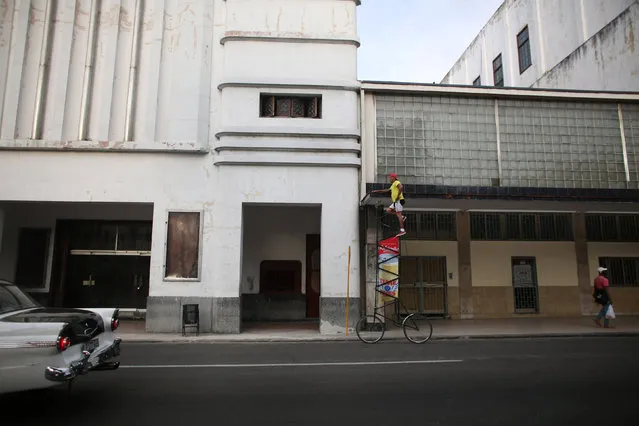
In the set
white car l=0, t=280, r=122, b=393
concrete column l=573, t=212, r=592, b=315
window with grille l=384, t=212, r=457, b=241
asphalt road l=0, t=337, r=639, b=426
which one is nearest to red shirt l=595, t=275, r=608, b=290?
concrete column l=573, t=212, r=592, b=315

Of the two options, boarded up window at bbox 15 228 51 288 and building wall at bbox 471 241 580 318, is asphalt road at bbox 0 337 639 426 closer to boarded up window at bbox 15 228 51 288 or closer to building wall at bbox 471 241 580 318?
building wall at bbox 471 241 580 318

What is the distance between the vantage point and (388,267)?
489 inches

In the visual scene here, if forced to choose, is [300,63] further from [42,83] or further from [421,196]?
[42,83]

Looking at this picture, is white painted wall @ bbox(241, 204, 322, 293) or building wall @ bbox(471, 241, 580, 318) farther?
white painted wall @ bbox(241, 204, 322, 293)

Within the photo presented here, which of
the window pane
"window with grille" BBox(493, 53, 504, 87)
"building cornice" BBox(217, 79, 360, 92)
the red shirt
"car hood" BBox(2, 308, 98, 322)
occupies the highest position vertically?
"window with grille" BBox(493, 53, 504, 87)

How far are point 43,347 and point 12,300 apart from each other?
136 cm

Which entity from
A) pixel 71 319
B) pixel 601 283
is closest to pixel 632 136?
pixel 601 283

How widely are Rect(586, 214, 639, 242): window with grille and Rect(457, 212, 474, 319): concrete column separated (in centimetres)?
457

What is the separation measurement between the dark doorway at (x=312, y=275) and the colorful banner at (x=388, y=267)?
3677 mm

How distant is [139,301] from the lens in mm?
15477

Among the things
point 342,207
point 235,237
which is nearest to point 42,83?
point 235,237

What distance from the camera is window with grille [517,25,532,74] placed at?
23431 mm

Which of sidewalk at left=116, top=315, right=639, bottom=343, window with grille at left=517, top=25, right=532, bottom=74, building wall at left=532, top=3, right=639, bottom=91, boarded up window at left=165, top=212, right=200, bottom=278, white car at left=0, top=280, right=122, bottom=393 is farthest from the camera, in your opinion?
window with grille at left=517, top=25, right=532, bottom=74

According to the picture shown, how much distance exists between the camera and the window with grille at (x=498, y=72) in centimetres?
2541
